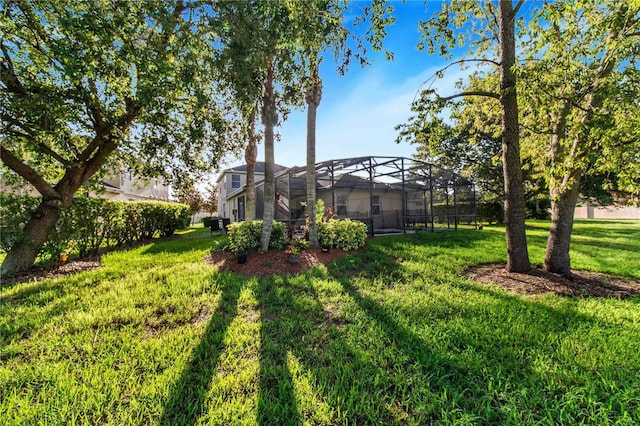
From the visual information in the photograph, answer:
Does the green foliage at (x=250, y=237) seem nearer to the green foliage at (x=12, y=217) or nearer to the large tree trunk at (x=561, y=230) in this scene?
the green foliage at (x=12, y=217)

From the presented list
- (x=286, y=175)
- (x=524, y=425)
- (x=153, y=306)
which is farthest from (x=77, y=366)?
(x=286, y=175)

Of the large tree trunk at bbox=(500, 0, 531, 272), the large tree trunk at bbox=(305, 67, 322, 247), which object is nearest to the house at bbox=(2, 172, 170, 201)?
the large tree trunk at bbox=(305, 67, 322, 247)

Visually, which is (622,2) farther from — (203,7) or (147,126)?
(147,126)

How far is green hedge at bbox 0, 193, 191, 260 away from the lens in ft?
16.0

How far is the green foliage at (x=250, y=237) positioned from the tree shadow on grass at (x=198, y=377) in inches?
124

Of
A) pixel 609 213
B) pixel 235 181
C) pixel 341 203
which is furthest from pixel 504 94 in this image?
pixel 609 213

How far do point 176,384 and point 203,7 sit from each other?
18.2 feet

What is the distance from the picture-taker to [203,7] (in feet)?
13.5

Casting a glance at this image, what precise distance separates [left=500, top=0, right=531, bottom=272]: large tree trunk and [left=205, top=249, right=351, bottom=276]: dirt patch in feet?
12.0

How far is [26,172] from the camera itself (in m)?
4.92

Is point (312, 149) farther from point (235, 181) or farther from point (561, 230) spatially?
point (235, 181)

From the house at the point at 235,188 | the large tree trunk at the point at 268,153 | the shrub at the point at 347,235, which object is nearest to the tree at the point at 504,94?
the shrub at the point at 347,235

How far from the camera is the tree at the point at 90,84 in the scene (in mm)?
3492

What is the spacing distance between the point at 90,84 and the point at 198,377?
19.6ft
